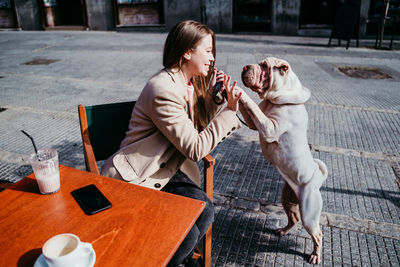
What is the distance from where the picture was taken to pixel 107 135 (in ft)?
7.50

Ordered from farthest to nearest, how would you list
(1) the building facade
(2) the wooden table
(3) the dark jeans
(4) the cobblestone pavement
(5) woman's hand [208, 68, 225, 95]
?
1. (1) the building facade
2. (4) the cobblestone pavement
3. (5) woman's hand [208, 68, 225, 95]
4. (3) the dark jeans
5. (2) the wooden table

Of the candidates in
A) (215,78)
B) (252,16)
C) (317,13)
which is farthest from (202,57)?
(317,13)

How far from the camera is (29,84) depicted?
689cm

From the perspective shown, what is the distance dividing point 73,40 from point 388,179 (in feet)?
43.7

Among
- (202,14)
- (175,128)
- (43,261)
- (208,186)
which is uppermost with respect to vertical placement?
(202,14)

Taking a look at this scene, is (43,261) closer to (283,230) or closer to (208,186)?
(208,186)

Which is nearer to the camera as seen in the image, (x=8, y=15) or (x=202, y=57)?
(x=202, y=57)

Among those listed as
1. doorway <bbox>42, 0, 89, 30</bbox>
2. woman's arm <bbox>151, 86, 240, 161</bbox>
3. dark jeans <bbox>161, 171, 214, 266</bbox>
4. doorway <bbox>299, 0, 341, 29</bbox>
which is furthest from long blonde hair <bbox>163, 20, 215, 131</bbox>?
doorway <bbox>42, 0, 89, 30</bbox>

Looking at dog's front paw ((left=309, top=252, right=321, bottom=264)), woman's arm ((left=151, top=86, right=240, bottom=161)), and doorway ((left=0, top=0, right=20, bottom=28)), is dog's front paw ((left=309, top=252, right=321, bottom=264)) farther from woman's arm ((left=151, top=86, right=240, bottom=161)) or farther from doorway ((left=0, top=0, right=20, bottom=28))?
doorway ((left=0, top=0, right=20, bottom=28))

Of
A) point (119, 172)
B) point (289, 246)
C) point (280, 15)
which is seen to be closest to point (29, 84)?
point (119, 172)

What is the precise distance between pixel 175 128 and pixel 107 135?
2.36 ft

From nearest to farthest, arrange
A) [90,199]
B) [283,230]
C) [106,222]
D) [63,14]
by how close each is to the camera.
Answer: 1. [106,222]
2. [90,199]
3. [283,230]
4. [63,14]

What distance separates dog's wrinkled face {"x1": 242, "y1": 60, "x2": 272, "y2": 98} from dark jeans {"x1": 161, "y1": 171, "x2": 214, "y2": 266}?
82 centimetres

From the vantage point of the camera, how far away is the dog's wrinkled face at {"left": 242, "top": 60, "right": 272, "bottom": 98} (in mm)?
1884
